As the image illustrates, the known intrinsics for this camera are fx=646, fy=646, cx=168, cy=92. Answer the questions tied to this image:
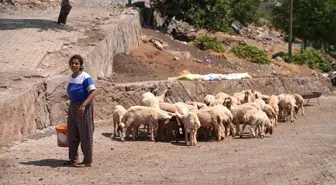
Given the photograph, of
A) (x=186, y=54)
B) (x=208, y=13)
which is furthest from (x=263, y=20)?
(x=186, y=54)

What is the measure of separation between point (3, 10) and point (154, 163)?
56.2 ft

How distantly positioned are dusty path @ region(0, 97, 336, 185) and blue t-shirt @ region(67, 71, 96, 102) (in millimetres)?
1071

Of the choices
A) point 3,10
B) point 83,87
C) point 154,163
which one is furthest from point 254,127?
point 3,10

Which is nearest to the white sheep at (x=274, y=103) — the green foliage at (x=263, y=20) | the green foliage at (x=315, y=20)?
the green foliage at (x=315, y=20)

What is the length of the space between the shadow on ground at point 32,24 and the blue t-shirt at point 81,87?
1006cm

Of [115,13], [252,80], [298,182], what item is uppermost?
[115,13]

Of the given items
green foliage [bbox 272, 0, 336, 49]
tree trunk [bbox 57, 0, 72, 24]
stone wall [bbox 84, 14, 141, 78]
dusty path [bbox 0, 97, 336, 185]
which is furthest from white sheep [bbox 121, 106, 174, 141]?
green foliage [bbox 272, 0, 336, 49]

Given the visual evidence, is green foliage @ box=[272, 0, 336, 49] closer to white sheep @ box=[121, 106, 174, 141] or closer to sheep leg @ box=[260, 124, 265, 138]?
sheep leg @ box=[260, 124, 265, 138]

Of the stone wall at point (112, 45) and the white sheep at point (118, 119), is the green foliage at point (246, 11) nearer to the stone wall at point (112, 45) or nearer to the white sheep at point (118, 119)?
the stone wall at point (112, 45)

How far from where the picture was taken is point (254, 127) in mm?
13594

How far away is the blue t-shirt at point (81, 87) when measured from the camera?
945 centimetres

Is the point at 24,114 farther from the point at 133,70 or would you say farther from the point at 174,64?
the point at 174,64

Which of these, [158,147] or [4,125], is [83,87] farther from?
[158,147]

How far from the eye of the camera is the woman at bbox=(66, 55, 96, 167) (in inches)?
372
